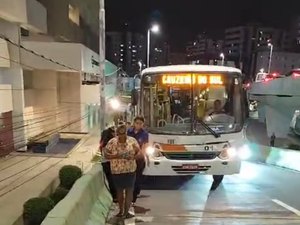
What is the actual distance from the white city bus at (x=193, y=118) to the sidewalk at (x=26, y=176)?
4078mm

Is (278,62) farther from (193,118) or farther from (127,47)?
(193,118)

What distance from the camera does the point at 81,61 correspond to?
22344 mm

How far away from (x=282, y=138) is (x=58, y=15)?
18636mm

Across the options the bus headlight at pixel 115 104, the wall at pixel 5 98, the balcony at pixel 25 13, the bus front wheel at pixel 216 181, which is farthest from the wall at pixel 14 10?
the bus front wheel at pixel 216 181

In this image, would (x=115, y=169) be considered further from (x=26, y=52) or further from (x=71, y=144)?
(x=71, y=144)

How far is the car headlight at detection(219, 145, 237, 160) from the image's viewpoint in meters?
9.67

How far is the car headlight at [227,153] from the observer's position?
31.7 ft

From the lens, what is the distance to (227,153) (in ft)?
31.9

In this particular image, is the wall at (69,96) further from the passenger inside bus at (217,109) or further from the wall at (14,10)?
the passenger inside bus at (217,109)

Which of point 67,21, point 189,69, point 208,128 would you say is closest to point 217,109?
point 208,128

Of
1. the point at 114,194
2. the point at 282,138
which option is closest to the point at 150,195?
the point at 114,194

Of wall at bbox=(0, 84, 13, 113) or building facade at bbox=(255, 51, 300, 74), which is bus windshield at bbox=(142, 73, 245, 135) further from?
building facade at bbox=(255, 51, 300, 74)

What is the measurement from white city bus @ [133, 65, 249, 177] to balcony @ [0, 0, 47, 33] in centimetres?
1038

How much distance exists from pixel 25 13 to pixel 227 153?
45.4 ft
